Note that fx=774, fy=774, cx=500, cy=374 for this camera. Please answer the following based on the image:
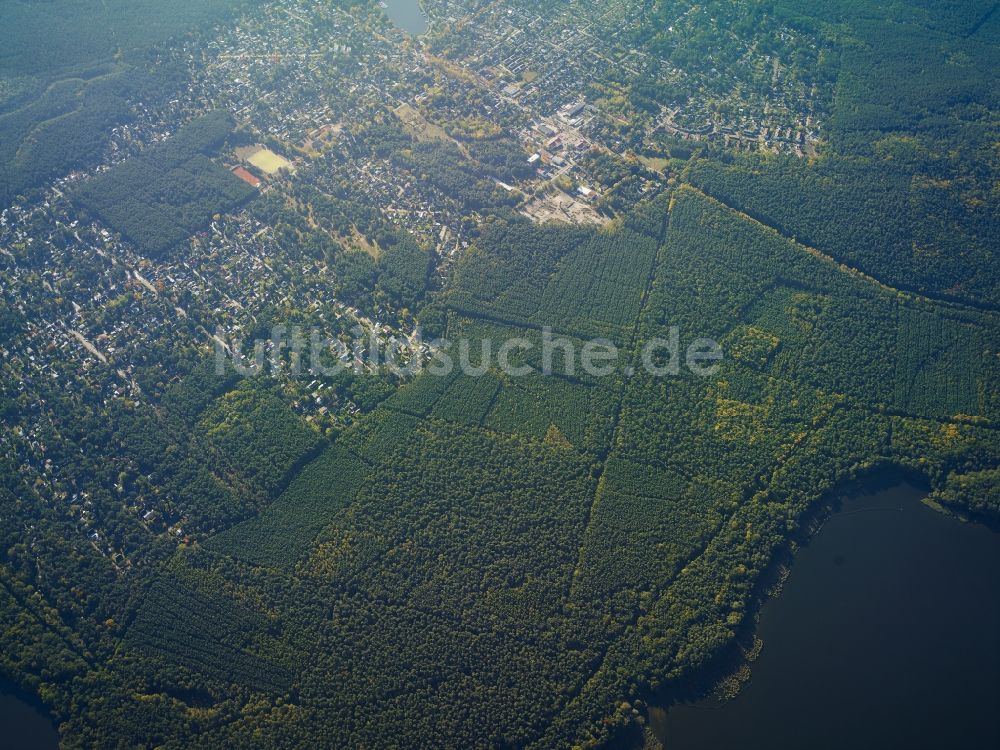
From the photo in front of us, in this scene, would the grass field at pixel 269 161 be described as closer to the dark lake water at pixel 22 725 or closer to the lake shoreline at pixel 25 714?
the lake shoreline at pixel 25 714

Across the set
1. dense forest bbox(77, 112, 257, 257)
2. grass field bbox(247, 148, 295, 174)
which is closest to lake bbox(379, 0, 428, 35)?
grass field bbox(247, 148, 295, 174)

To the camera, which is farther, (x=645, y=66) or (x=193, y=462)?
(x=645, y=66)

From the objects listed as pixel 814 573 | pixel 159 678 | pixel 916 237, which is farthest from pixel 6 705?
pixel 916 237

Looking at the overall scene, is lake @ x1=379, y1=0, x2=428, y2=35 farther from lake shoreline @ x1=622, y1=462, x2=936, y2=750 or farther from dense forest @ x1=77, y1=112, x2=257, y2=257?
lake shoreline @ x1=622, y1=462, x2=936, y2=750

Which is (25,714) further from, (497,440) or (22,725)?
(497,440)

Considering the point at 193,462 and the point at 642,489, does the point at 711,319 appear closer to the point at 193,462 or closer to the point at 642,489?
the point at 642,489

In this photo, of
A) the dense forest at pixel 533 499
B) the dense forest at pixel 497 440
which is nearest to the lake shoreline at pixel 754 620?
the dense forest at pixel 497 440
